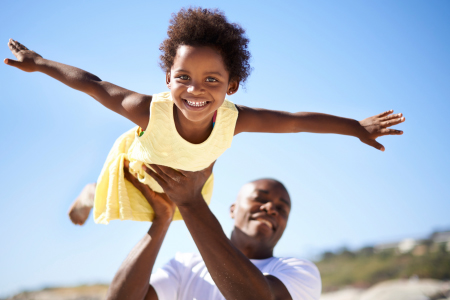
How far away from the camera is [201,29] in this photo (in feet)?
10.2

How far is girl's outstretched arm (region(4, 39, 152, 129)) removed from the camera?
3260 mm

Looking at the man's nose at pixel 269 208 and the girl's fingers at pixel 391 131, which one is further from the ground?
the girl's fingers at pixel 391 131

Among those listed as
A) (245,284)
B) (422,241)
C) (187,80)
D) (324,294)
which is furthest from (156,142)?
(422,241)

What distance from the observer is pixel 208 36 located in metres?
3.12

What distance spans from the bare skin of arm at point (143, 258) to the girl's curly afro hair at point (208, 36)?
4.03 ft

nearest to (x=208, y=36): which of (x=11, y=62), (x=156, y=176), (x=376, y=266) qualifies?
(x=156, y=176)

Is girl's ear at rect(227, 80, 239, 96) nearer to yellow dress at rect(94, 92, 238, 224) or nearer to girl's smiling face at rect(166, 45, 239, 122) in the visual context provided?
yellow dress at rect(94, 92, 238, 224)

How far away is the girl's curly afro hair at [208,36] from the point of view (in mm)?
3121

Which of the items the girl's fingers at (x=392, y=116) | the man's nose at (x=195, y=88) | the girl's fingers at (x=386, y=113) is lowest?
the man's nose at (x=195, y=88)

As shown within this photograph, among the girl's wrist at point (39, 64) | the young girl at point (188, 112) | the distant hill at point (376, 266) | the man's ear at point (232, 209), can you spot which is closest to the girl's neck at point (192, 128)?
the young girl at point (188, 112)

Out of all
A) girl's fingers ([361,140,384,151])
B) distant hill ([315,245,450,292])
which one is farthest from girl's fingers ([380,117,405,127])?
distant hill ([315,245,450,292])

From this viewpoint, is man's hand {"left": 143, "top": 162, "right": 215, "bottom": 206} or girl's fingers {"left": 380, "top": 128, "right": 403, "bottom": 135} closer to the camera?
man's hand {"left": 143, "top": 162, "right": 215, "bottom": 206}

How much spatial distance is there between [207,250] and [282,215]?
1752 mm

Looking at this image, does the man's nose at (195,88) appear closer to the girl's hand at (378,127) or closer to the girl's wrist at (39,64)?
the girl's wrist at (39,64)
